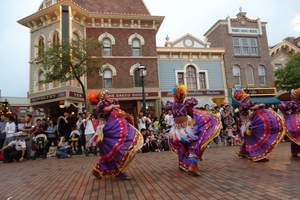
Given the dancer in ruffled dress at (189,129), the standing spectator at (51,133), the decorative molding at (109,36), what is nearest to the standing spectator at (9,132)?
the standing spectator at (51,133)

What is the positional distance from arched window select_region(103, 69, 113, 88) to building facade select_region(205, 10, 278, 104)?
34.3ft

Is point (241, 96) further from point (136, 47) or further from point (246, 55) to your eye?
point (246, 55)

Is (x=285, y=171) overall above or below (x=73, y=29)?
below

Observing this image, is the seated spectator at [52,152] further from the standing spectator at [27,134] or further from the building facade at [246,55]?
the building facade at [246,55]

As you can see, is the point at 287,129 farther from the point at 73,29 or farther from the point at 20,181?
the point at 73,29

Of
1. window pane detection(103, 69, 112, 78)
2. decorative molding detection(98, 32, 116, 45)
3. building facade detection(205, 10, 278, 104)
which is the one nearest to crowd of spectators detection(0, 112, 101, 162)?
window pane detection(103, 69, 112, 78)

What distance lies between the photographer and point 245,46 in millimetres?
27703

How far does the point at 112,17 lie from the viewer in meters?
23.6

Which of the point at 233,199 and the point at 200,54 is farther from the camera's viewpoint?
the point at 200,54

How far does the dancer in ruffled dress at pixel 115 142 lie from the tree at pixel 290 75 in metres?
23.0

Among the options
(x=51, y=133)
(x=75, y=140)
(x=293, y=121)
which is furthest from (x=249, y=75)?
(x=293, y=121)

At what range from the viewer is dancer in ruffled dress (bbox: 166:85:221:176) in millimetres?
6305

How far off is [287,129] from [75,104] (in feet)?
55.2

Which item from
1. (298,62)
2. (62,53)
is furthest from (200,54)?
(62,53)
